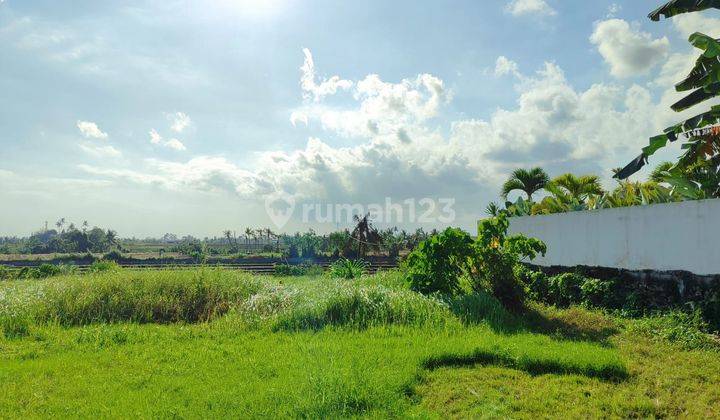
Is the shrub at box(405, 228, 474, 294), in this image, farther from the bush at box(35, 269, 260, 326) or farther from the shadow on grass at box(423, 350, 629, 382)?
the bush at box(35, 269, 260, 326)

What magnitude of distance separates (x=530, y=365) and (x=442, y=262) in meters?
4.37

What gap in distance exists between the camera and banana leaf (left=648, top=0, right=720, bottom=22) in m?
9.45

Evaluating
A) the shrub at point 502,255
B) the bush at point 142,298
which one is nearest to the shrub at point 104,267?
the bush at point 142,298

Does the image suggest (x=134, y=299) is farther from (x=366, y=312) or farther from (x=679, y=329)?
(x=679, y=329)

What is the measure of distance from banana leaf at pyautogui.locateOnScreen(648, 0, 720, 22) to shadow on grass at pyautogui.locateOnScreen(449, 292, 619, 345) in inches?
251

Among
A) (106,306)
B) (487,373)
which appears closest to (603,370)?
(487,373)

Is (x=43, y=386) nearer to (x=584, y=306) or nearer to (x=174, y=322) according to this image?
(x=174, y=322)

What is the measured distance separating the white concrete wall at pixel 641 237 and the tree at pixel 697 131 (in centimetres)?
80

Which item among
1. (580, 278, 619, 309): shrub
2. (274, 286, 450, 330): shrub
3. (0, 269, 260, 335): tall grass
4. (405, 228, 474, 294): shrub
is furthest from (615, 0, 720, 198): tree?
(0, 269, 260, 335): tall grass

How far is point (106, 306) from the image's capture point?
10.2 metres

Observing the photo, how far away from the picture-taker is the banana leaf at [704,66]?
8.48m

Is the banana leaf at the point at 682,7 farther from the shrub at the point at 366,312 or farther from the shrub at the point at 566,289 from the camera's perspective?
the shrub at the point at 366,312

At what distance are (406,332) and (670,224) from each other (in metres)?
4.98

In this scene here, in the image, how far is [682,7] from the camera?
973 centimetres
